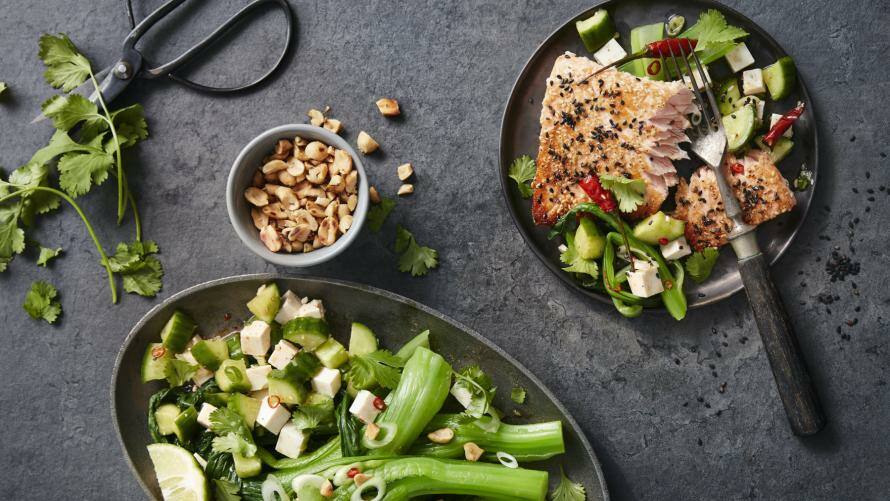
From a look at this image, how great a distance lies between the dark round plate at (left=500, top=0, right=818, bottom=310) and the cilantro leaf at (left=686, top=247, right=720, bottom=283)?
3.0 inches

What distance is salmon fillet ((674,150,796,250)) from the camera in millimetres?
2758

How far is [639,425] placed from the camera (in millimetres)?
2980

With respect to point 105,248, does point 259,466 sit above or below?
below

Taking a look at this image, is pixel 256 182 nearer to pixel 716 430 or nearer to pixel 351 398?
pixel 351 398

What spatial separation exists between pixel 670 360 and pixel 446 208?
1.17m

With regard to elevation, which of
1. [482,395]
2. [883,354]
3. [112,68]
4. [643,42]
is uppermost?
[112,68]

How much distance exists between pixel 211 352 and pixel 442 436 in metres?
1.03

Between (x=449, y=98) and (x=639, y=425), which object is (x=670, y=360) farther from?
(x=449, y=98)

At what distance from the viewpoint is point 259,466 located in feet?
9.28

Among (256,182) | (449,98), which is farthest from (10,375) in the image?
(449,98)

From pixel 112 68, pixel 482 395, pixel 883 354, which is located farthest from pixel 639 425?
pixel 112 68

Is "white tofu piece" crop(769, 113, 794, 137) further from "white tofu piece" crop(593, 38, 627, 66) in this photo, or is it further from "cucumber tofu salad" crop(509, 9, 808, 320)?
"white tofu piece" crop(593, 38, 627, 66)

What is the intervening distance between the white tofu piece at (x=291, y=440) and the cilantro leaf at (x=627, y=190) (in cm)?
A: 159

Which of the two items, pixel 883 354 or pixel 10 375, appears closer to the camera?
pixel 883 354
